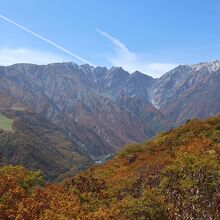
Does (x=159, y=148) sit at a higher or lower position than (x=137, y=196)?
higher

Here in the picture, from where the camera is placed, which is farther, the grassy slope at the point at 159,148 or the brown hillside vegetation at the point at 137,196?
the grassy slope at the point at 159,148

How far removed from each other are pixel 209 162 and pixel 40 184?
19162 mm

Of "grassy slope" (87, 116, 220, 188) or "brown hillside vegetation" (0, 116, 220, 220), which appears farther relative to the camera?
"grassy slope" (87, 116, 220, 188)

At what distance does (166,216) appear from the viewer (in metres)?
29.4

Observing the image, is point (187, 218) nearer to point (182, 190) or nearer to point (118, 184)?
point (182, 190)

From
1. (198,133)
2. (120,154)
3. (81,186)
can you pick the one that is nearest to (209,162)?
(81,186)

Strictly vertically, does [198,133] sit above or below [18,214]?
above

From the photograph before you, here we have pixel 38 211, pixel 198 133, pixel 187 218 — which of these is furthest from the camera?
pixel 198 133

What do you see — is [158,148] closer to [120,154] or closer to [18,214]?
[120,154]

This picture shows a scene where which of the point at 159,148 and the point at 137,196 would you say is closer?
the point at 137,196

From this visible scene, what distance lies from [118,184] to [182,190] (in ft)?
43.7

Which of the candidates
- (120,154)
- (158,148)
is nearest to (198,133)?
(158,148)

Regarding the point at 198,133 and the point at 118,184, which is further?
the point at 198,133

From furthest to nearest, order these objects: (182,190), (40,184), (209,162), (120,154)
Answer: (120,154) < (40,184) < (209,162) < (182,190)
